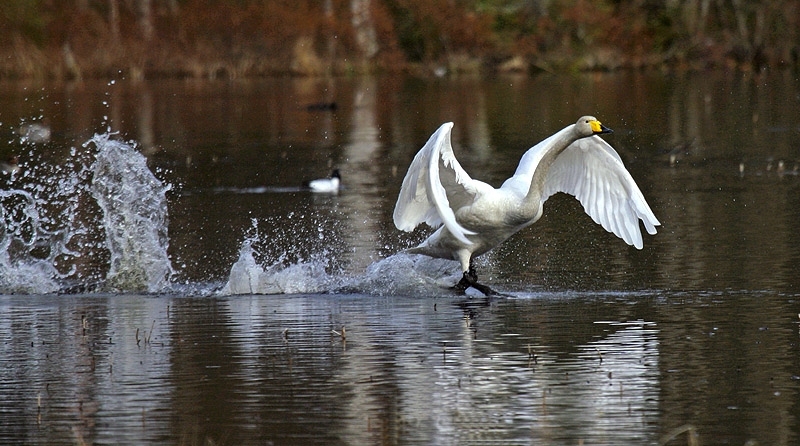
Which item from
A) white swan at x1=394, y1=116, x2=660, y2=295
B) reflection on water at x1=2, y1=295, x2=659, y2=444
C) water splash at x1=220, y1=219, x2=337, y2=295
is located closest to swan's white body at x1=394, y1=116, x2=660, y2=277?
white swan at x1=394, y1=116, x2=660, y2=295

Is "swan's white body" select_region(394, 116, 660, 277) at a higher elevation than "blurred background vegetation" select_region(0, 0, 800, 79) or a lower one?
lower

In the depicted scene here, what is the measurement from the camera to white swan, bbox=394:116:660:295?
10.1 metres

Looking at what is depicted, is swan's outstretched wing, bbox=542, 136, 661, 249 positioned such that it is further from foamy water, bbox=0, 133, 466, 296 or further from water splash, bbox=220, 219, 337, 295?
water splash, bbox=220, 219, 337, 295

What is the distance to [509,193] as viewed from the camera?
10.4m

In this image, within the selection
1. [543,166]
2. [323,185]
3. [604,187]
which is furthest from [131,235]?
[323,185]

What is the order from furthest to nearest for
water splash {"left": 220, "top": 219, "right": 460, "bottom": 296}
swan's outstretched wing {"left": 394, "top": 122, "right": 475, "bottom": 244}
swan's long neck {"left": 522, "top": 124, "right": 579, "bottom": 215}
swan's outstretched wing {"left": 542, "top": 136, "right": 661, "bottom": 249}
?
swan's outstretched wing {"left": 542, "top": 136, "right": 661, "bottom": 249}
water splash {"left": 220, "top": 219, "right": 460, "bottom": 296}
swan's long neck {"left": 522, "top": 124, "right": 579, "bottom": 215}
swan's outstretched wing {"left": 394, "top": 122, "right": 475, "bottom": 244}

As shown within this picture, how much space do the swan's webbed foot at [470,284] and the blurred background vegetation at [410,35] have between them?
3798 centimetres

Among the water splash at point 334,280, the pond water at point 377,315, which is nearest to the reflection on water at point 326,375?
the pond water at point 377,315

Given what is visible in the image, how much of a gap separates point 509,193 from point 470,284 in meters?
0.74

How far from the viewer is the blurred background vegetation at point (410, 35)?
163 ft

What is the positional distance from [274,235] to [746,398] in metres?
7.62

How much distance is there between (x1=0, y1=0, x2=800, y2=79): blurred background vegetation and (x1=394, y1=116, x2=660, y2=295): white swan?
37564mm

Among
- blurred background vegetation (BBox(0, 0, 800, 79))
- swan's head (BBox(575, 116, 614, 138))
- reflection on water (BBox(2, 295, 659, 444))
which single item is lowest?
reflection on water (BBox(2, 295, 659, 444))

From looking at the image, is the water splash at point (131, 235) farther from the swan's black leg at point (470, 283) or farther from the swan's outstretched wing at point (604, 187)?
the swan's outstretched wing at point (604, 187)
